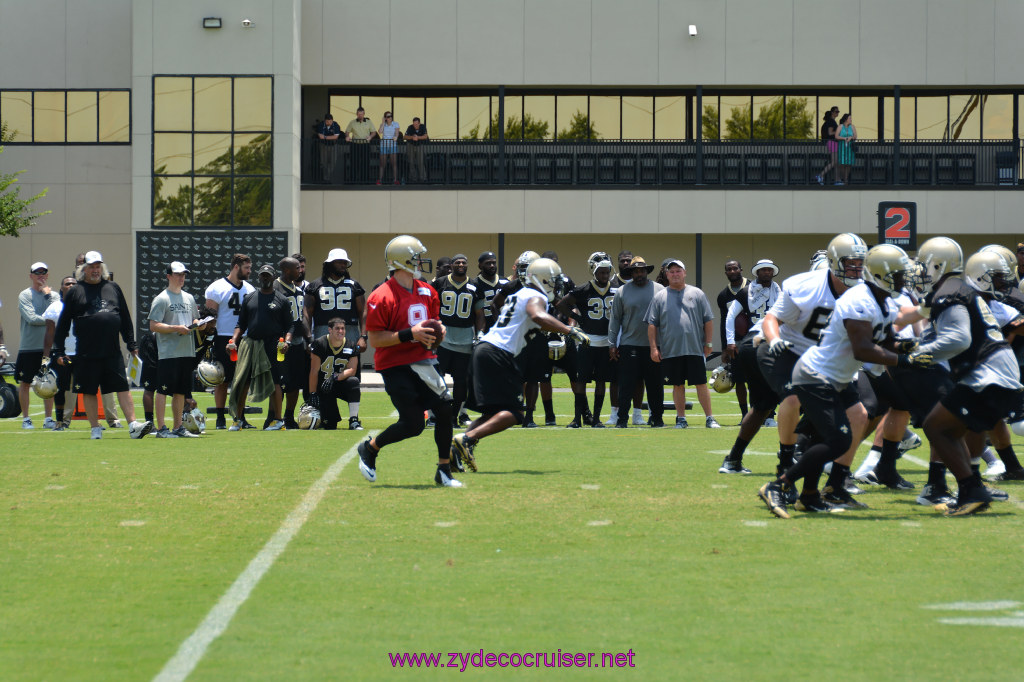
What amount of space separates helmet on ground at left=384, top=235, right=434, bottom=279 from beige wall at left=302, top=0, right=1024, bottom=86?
23918 millimetres

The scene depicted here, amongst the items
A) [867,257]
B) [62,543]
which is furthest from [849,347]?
[62,543]

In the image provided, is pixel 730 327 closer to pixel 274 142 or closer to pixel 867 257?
pixel 867 257

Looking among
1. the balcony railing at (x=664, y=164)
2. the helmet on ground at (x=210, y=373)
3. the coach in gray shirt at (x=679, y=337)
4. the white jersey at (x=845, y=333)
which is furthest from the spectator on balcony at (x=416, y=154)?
the white jersey at (x=845, y=333)

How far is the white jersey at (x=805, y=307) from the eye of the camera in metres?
9.48

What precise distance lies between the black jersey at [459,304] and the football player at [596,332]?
1.25 m

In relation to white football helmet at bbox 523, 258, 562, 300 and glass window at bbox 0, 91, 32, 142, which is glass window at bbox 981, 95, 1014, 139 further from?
white football helmet at bbox 523, 258, 562, 300

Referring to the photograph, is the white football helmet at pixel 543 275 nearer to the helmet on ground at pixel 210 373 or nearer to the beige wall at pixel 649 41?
the helmet on ground at pixel 210 373

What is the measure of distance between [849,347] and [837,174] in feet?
86.2

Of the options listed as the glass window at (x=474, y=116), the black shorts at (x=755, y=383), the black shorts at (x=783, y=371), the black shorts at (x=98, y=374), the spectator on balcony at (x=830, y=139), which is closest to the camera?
the black shorts at (x=783, y=371)

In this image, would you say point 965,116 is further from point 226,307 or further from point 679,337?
point 226,307

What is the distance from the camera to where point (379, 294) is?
393 inches

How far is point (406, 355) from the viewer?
397 inches

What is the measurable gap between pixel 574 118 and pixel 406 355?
84.6ft

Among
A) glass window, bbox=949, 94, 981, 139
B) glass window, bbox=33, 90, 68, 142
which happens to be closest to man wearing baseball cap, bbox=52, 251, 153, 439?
glass window, bbox=33, 90, 68, 142
